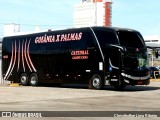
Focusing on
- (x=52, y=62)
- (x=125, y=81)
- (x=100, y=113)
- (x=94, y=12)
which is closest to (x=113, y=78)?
(x=125, y=81)

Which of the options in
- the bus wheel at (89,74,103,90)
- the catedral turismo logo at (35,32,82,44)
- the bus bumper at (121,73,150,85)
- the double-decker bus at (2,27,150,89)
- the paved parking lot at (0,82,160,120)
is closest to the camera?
the paved parking lot at (0,82,160,120)

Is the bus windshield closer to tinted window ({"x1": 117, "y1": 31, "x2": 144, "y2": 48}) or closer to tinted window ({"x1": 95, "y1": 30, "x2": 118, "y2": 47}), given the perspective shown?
tinted window ({"x1": 117, "y1": 31, "x2": 144, "y2": 48})

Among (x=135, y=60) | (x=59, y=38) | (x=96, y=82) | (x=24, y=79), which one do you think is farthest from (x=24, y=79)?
(x=135, y=60)

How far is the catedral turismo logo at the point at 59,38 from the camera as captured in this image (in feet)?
84.1

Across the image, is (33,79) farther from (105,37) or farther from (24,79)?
(105,37)

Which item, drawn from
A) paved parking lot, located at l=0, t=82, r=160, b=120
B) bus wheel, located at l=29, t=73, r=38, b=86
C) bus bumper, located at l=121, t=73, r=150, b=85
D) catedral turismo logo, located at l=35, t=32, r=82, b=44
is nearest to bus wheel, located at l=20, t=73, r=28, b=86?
bus wheel, located at l=29, t=73, r=38, b=86

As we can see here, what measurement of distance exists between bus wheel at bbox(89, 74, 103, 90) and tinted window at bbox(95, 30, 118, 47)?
204 centimetres

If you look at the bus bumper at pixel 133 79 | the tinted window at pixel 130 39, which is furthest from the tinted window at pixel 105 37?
the bus bumper at pixel 133 79

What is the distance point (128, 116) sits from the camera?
1145 centimetres

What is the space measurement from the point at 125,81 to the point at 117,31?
2821 mm

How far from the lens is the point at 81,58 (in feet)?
83.1

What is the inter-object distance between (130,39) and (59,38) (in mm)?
5143

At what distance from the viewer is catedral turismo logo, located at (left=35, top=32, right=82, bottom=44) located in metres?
25.6

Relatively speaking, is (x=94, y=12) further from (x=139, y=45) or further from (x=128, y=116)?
(x=128, y=116)
